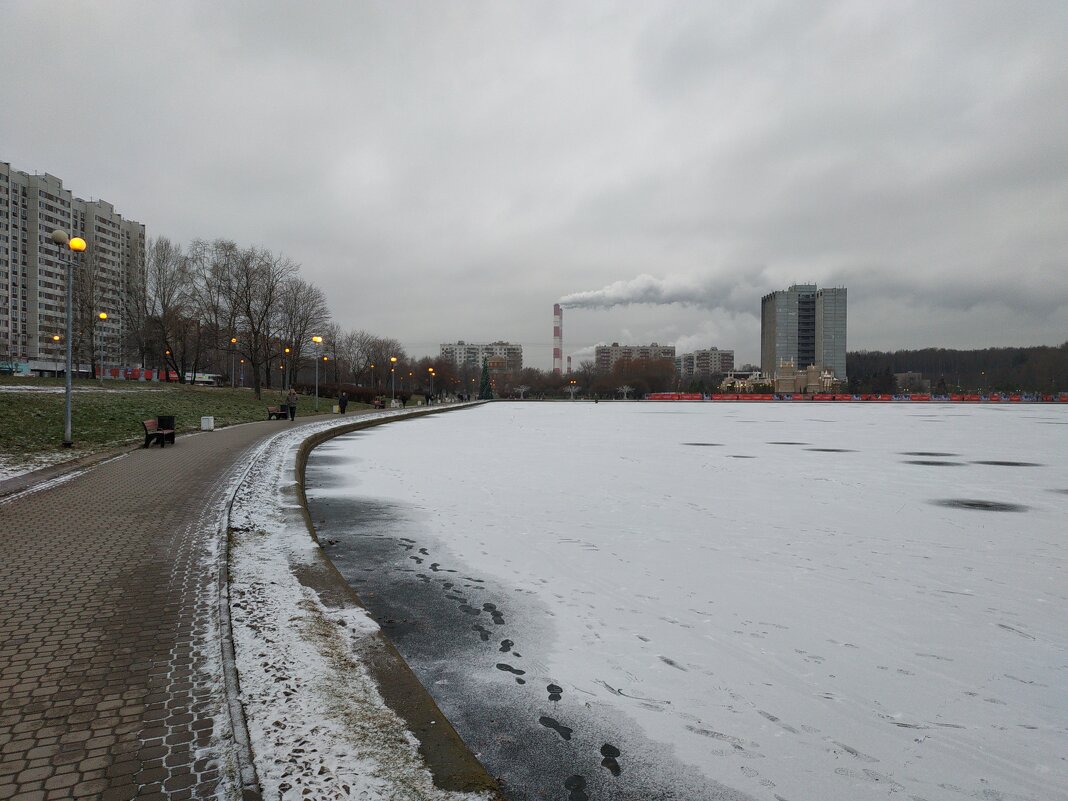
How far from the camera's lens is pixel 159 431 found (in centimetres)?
1730

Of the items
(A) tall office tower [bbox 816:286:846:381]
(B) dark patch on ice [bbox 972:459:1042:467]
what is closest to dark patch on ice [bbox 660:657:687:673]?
(B) dark patch on ice [bbox 972:459:1042:467]

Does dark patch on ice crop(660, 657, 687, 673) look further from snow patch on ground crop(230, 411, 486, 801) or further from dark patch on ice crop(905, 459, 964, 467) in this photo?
dark patch on ice crop(905, 459, 964, 467)

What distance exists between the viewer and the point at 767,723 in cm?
365

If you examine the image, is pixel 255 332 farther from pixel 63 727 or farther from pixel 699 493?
pixel 63 727

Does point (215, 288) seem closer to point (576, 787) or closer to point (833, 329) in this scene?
point (576, 787)

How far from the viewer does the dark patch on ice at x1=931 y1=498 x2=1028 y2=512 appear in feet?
33.1

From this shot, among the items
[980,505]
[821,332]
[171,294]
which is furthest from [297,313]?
[821,332]

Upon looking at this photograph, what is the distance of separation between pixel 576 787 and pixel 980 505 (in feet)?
34.2

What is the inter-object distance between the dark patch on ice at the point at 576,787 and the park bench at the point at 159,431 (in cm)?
1726

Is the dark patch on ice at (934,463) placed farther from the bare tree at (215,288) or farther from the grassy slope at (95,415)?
the bare tree at (215,288)

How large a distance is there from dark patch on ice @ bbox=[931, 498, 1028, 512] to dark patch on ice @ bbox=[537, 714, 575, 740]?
9.47 m

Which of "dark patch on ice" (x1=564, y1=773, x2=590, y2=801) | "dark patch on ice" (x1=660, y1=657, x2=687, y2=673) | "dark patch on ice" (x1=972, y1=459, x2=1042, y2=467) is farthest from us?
"dark patch on ice" (x1=972, y1=459, x2=1042, y2=467)

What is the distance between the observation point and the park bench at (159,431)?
17.0m

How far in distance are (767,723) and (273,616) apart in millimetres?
3554
